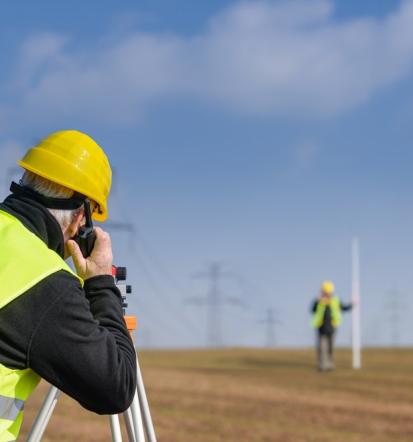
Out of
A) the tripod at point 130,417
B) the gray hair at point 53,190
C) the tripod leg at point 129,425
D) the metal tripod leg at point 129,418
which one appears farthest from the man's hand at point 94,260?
the tripod leg at point 129,425

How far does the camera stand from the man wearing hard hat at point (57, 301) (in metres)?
2.87

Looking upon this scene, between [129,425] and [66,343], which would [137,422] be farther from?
[66,343]

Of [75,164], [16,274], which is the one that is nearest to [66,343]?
[16,274]

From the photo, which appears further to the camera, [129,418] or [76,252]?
[129,418]

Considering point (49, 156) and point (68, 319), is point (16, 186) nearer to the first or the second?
point (49, 156)

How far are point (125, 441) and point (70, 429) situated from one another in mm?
1367

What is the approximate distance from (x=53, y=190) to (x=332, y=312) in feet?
61.2

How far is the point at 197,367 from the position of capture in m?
22.9

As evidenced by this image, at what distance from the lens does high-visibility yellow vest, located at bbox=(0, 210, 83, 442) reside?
9.42 ft

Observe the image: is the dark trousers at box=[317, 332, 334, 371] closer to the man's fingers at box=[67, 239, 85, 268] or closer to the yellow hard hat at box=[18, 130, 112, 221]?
the yellow hard hat at box=[18, 130, 112, 221]

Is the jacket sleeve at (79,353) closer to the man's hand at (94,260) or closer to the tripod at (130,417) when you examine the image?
the man's hand at (94,260)

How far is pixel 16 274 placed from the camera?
288 cm

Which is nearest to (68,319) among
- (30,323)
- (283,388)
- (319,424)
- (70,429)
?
(30,323)

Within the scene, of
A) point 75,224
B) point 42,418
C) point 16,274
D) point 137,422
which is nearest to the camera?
point 16,274
